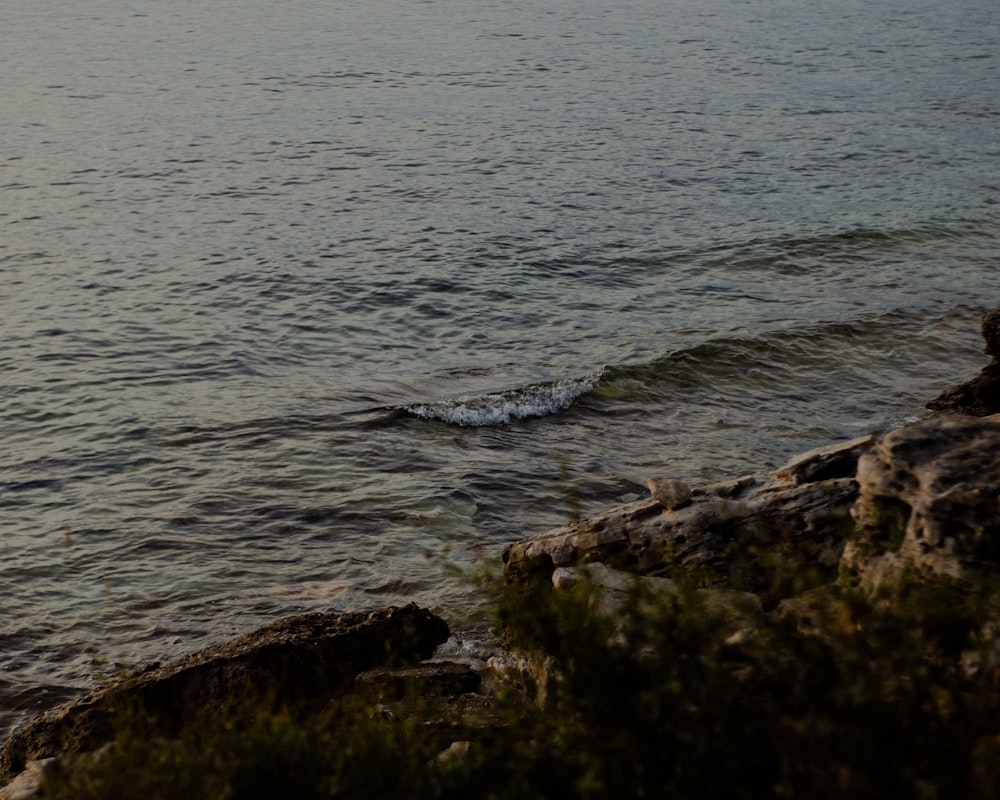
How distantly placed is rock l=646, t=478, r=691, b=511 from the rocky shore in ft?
0.04

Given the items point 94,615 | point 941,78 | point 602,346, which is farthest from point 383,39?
point 94,615

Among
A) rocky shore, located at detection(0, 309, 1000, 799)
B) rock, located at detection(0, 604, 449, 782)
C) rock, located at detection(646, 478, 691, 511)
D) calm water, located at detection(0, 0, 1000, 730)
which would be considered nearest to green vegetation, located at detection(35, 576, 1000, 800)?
rocky shore, located at detection(0, 309, 1000, 799)

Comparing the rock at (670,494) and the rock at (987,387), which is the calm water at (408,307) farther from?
the rock at (670,494)

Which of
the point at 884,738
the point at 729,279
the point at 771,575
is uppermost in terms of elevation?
the point at 884,738

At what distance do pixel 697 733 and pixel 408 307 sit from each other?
15638 mm

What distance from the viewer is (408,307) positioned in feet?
65.7

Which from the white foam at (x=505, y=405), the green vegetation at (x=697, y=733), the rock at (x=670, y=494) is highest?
the green vegetation at (x=697, y=733)

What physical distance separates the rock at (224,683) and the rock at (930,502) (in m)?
→ 3.06

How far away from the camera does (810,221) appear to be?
25.6 m

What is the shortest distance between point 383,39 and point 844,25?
23.5 meters

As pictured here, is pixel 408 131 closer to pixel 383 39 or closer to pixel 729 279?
pixel 729 279

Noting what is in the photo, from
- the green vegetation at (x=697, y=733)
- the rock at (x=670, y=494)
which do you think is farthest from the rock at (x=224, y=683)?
the green vegetation at (x=697, y=733)

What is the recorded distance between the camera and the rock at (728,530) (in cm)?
776

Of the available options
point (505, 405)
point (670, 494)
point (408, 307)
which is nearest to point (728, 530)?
point (670, 494)
